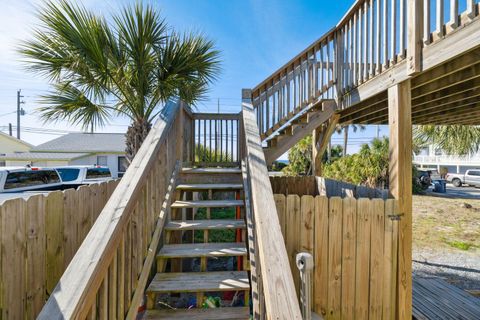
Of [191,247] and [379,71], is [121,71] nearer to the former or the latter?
[191,247]

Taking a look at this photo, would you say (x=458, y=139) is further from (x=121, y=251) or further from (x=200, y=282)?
(x=121, y=251)

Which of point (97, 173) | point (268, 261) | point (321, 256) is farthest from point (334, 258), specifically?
point (97, 173)

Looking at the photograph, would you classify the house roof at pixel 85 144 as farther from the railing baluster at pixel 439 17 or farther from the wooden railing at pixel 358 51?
the railing baluster at pixel 439 17

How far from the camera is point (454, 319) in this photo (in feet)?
8.11

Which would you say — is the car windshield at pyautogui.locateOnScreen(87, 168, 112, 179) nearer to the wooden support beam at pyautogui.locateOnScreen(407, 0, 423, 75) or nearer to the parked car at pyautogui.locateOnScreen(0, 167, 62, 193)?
the parked car at pyautogui.locateOnScreen(0, 167, 62, 193)

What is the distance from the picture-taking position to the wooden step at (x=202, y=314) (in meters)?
1.83

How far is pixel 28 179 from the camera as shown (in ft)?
16.6

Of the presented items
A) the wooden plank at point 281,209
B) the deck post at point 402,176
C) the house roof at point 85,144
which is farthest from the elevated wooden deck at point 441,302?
the house roof at point 85,144

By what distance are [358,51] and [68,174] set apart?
739 centimetres

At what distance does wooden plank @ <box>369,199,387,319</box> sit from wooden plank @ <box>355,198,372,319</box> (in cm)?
4

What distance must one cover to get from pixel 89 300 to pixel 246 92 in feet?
10.6

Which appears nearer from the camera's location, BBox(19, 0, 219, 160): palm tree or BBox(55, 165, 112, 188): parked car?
BBox(19, 0, 219, 160): palm tree

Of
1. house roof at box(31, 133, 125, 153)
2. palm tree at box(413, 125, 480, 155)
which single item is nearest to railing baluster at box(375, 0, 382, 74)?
palm tree at box(413, 125, 480, 155)

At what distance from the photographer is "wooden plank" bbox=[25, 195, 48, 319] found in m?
1.52
